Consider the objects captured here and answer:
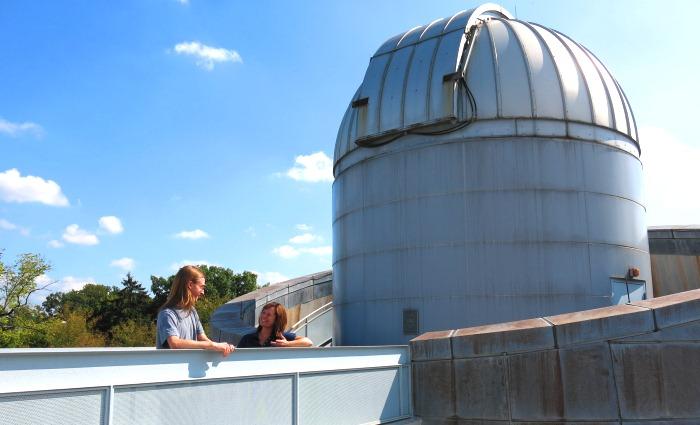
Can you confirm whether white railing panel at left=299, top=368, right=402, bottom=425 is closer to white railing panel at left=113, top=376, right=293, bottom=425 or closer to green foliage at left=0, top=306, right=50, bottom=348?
white railing panel at left=113, top=376, right=293, bottom=425

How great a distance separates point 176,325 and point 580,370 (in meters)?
4.55

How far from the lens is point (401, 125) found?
1298 cm

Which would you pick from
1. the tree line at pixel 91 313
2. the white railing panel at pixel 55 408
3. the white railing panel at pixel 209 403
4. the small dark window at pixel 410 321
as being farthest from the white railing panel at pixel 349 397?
the tree line at pixel 91 313

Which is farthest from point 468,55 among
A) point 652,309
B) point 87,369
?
point 87,369

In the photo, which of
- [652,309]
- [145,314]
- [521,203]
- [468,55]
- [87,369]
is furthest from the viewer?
[145,314]

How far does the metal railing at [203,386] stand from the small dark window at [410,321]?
4849 millimetres

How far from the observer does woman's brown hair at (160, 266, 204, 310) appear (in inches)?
195

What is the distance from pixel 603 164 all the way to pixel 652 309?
271 inches

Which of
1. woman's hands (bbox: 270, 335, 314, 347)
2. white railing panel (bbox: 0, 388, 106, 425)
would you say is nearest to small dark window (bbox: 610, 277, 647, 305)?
woman's hands (bbox: 270, 335, 314, 347)

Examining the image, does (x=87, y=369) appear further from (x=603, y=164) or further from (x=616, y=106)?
(x=616, y=106)

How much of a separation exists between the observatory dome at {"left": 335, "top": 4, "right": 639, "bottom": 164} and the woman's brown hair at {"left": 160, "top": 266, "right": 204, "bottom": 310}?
8464mm

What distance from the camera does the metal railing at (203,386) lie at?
379 centimetres

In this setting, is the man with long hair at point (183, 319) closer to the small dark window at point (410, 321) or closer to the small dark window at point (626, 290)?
the small dark window at point (410, 321)

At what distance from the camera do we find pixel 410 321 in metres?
12.1
